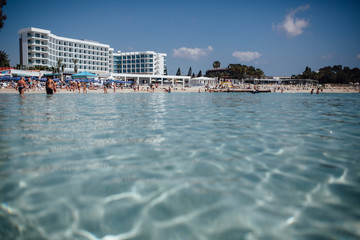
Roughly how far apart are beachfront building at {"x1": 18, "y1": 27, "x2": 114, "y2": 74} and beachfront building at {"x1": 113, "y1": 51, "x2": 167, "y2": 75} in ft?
26.1

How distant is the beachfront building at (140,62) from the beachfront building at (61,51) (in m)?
7.95

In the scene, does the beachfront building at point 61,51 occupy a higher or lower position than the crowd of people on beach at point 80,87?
higher

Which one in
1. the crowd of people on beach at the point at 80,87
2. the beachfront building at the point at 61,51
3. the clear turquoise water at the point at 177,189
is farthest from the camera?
the beachfront building at the point at 61,51

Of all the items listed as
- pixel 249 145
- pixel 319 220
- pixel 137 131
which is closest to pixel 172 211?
pixel 319 220

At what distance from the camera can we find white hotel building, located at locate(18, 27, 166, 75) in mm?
65312

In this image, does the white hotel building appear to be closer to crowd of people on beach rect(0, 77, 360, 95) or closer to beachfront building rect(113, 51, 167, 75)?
beachfront building rect(113, 51, 167, 75)

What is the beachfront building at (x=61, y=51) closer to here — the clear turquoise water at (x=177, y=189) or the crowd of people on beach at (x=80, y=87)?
the crowd of people on beach at (x=80, y=87)

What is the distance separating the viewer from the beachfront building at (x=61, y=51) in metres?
65.1

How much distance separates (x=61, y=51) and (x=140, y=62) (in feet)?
107

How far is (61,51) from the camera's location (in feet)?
245

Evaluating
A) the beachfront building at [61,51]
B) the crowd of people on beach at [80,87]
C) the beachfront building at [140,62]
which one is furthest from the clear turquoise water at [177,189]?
the beachfront building at [140,62]

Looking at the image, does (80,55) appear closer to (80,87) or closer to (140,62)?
(140,62)

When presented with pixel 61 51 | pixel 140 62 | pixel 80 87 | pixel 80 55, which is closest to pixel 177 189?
pixel 80 87

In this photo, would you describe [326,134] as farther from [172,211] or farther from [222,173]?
[172,211]
